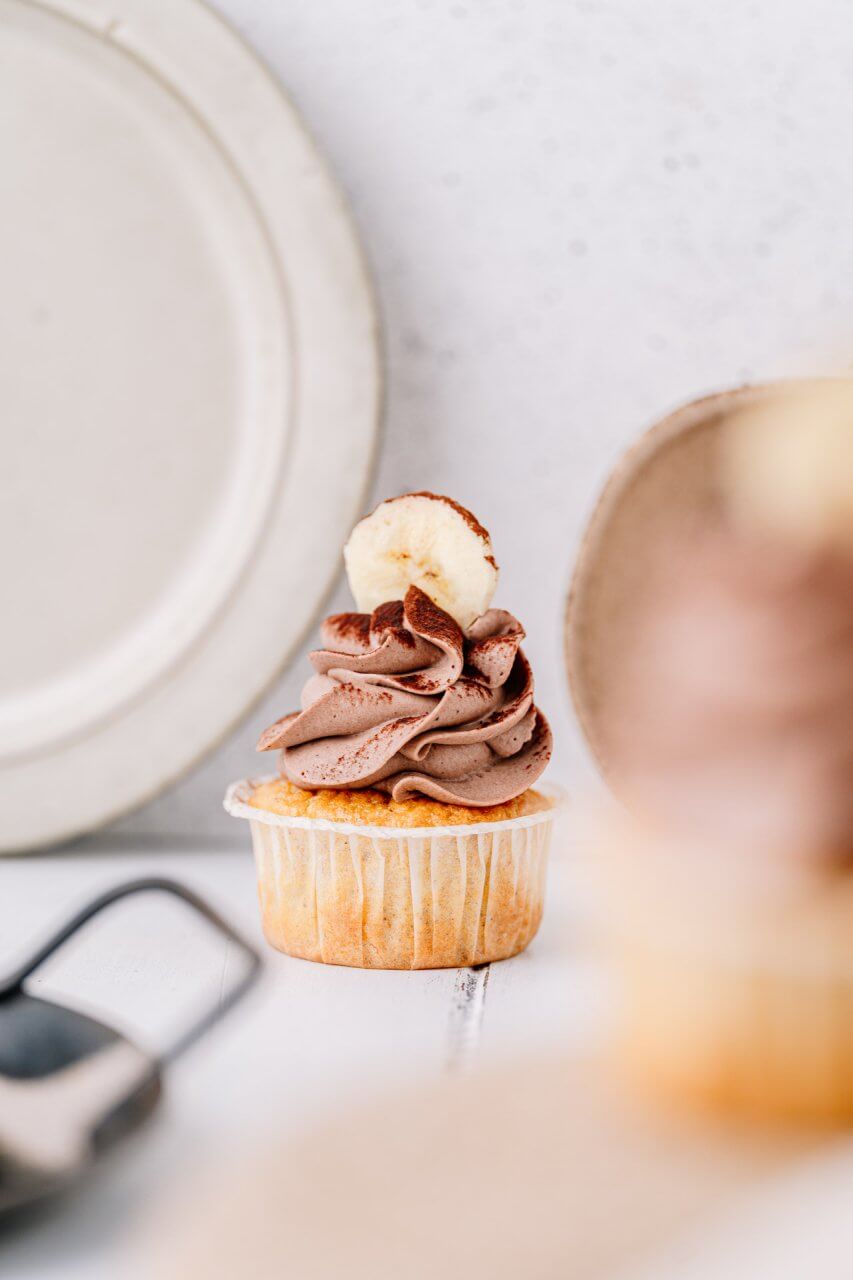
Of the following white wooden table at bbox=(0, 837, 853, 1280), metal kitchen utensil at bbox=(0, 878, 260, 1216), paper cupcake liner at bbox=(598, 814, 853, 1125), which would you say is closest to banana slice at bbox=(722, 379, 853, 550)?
paper cupcake liner at bbox=(598, 814, 853, 1125)

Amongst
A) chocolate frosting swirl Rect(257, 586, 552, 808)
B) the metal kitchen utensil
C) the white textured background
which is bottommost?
the metal kitchen utensil

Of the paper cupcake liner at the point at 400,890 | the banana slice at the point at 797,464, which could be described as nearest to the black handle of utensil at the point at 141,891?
the paper cupcake liner at the point at 400,890

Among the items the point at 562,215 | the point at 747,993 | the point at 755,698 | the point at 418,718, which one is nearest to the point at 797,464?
the point at 755,698

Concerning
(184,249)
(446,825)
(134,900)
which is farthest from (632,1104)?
(184,249)

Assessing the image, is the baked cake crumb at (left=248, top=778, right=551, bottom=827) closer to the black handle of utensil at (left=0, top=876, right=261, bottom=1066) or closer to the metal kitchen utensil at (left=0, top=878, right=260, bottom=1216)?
the black handle of utensil at (left=0, top=876, right=261, bottom=1066)

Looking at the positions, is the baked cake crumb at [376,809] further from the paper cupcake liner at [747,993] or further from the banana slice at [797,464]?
the banana slice at [797,464]

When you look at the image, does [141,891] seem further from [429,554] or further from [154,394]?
[154,394]

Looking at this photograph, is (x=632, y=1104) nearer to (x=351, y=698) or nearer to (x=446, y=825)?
(x=446, y=825)

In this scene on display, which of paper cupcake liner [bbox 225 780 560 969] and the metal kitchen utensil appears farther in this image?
paper cupcake liner [bbox 225 780 560 969]
